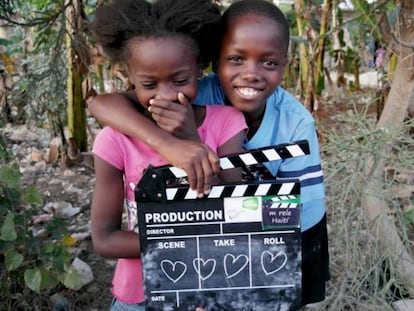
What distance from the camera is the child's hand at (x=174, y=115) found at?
1.31 m

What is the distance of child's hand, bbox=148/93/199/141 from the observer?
1.31m

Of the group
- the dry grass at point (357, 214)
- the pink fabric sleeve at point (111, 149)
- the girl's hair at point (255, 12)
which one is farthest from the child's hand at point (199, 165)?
the dry grass at point (357, 214)

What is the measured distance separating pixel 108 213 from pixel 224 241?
0.99ft

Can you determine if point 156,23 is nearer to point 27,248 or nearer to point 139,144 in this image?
point 139,144

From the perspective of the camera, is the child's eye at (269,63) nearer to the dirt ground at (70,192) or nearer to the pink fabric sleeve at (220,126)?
the pink fabric sleeve at (220,126)

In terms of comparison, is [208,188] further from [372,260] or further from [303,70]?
[303,70]

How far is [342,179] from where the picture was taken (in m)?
2.34

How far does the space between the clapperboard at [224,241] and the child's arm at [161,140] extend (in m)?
0.03

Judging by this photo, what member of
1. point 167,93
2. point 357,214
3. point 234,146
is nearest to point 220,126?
point 234,146

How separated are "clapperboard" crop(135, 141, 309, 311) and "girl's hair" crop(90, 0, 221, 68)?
321 mm

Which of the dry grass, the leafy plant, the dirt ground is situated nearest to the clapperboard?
the dry grass

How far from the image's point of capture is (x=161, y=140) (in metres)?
1.31

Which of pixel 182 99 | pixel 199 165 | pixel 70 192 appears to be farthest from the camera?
pixel 70 192

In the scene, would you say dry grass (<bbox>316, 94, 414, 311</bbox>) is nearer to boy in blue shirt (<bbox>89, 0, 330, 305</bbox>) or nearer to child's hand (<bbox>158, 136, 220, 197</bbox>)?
boy in blue shirt (<bbox>89, 0, 330, 305</bbox>)
